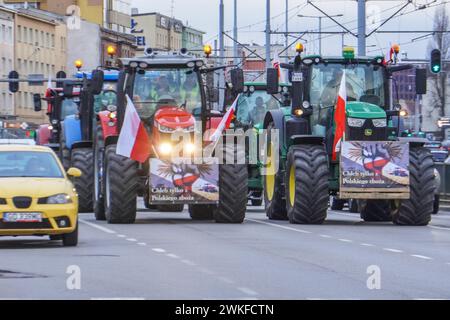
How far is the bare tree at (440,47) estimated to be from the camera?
425 feet

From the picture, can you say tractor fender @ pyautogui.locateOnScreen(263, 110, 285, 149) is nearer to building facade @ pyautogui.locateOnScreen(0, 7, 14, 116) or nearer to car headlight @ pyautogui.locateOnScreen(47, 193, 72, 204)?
car headlight @ pyautogui.locateOnScreen(47, 193, 72, 204)

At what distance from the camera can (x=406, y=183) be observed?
3062cm

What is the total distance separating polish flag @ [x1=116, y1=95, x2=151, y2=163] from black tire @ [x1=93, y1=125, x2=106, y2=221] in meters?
1.76

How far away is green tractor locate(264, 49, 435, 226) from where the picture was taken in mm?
30672

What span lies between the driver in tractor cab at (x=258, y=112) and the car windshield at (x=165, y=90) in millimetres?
8934

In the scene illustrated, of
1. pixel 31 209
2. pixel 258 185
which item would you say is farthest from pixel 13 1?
pixel 31 209

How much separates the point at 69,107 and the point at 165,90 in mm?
13194

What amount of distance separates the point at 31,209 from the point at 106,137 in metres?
9.72

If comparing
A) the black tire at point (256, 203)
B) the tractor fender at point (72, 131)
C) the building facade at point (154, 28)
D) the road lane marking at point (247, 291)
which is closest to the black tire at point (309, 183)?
the tractor fender at point (72, 131)

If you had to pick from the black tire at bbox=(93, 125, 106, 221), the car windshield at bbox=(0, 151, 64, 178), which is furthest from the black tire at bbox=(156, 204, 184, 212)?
the car windshield at bbox=(0, 151, 64, 178)

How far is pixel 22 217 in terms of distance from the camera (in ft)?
74.3

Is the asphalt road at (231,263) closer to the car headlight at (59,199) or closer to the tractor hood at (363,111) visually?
the car headlight at (59,199)

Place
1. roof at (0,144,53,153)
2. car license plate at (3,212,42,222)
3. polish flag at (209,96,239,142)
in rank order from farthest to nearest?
polish flag at (209,96,239,142) → roof at (0,144,53,153) → car license plate at (3,212,42,222)

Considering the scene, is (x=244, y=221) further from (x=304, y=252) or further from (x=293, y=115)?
(x=304, y=252)
